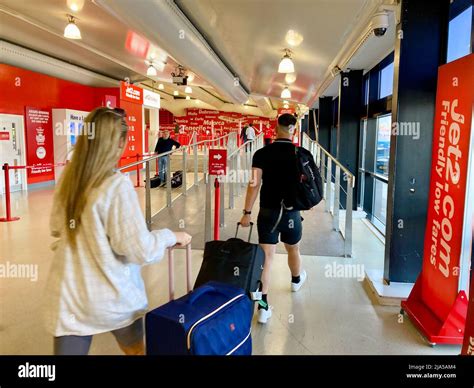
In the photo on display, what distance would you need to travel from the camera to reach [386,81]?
22.1ft

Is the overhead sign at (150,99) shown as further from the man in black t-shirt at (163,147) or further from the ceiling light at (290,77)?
the ceiling light at (290,77)

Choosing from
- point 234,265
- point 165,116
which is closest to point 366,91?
point 234,265

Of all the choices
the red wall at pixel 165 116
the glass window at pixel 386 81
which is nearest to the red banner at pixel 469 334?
the glass window at pixel 386 81

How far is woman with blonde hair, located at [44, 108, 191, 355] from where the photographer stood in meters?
1.39

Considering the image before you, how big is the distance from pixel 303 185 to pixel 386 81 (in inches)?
186

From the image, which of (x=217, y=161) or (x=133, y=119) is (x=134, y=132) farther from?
(x=217, y=161)

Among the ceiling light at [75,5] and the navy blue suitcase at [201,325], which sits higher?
the ceiling light at [75,5]

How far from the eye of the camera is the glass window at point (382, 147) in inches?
285

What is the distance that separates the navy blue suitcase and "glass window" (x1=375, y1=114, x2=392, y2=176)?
6.15 meters

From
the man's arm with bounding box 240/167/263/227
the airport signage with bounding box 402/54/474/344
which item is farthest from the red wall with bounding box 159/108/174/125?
the airport signage with bounding box 402/54/474/344

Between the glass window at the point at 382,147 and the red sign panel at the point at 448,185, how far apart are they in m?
4.53

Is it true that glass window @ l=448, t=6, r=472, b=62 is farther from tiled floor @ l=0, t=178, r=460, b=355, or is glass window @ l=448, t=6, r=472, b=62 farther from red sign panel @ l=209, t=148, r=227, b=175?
red sign panel @ l=209, t=148, r=227, b=175

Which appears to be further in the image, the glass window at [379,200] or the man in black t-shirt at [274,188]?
the glass window at [379,200]
